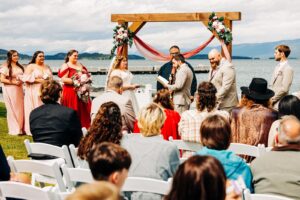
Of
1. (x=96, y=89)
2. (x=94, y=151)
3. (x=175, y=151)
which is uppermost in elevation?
(x=94, y=151)

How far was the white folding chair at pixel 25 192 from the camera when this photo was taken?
3.35 meters

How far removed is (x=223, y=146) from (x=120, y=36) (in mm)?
8055

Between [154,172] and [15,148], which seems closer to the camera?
[154,172]

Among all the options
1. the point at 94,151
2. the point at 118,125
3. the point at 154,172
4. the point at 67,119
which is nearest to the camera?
the point at 94,151

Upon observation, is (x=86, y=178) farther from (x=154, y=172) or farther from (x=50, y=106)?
(x=50, y=106)

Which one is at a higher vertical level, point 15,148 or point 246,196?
point 246,196

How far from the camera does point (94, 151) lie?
319 centimetres

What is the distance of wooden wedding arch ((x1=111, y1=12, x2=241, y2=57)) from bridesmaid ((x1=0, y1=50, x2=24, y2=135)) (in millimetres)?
2413

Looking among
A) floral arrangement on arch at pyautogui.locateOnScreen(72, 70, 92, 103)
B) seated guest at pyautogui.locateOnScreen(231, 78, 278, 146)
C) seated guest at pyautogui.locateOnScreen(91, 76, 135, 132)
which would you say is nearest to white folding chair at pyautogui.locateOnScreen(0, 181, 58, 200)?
seated guest at pyautogui.locateOnScreen(231, 78, 278, 146)

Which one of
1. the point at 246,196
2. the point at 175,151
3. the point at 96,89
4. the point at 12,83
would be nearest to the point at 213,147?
the point at 175,151

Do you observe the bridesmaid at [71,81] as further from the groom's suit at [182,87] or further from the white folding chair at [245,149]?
the white folding chair at [245,149]

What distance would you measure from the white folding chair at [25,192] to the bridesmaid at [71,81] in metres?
6.34

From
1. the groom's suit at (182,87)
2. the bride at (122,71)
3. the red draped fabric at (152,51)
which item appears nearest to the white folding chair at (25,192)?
the groom's suit at (182,87)

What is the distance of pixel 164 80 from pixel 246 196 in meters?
6.33
